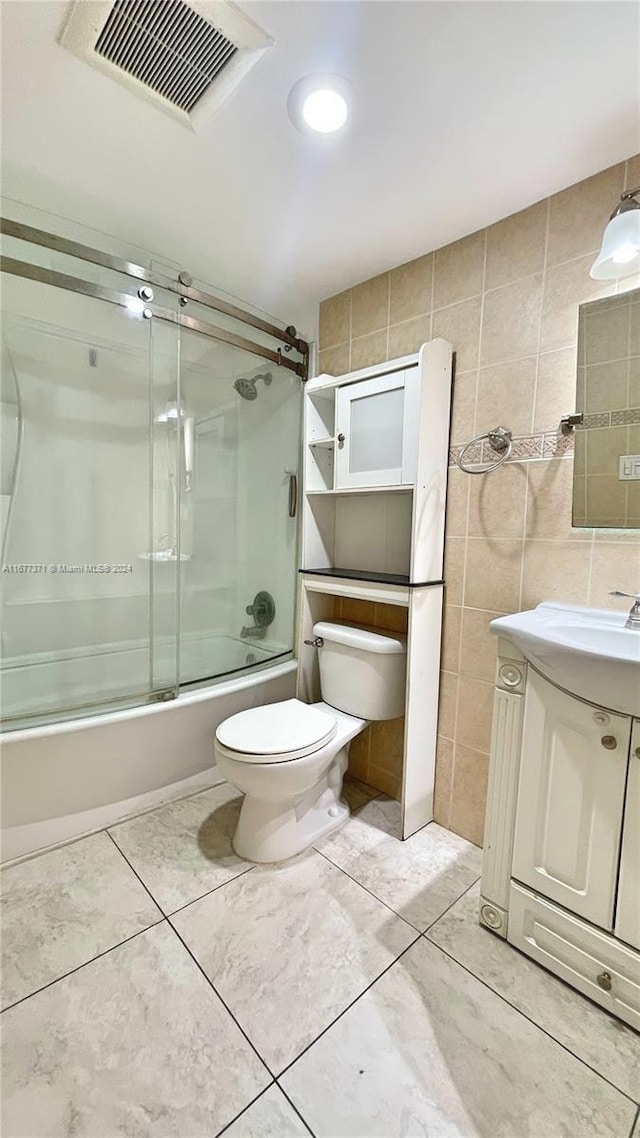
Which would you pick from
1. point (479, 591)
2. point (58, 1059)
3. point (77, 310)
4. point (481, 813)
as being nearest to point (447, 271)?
point (479, 591)

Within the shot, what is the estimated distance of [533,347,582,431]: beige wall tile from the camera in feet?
4.21

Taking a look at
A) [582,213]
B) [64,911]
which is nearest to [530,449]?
Result: [582,213]

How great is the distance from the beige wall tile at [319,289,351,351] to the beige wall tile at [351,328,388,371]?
9 centimetres

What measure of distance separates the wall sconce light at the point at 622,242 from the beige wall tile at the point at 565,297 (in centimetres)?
9

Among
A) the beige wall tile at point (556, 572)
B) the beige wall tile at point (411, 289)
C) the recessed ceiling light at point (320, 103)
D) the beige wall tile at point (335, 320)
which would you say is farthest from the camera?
the beige wall tile at point (335, 320)

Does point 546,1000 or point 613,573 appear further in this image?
point 613,573

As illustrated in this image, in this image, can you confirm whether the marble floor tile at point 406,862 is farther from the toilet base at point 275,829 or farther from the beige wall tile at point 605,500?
the beige wall tile at point 605,500

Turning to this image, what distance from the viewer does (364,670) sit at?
1.62m

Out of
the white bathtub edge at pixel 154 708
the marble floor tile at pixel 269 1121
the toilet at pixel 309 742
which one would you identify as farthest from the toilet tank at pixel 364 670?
the marble floor tile at pixel 269 1121

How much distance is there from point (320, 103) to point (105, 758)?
6.65 feet

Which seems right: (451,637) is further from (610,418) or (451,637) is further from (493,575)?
(610,418)

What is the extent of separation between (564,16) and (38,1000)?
7.77 feet

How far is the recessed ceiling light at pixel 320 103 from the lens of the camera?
987 millimetres

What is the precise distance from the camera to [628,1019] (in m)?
0.97
